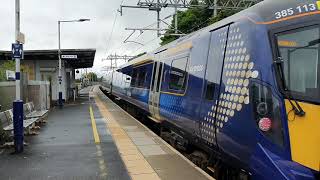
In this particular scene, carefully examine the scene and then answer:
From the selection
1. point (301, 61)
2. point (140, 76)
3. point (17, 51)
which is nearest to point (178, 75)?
point (17, 51)

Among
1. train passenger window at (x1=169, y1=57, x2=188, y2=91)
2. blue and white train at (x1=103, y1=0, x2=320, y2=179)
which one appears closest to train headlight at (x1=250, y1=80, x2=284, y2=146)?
blue and white train at (x1=103, y1=0, x2=320, y2=179)

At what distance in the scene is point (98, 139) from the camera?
41.7 feet

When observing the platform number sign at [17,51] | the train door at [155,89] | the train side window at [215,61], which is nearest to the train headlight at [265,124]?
the train side window at [215,61]

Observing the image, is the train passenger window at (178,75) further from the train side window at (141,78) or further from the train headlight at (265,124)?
the train side window at (141,78)

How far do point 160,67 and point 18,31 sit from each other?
4.03 metres

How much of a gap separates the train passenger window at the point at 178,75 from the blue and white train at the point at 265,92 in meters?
1.54

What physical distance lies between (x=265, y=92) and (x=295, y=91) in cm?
37

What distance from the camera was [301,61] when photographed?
5.24m

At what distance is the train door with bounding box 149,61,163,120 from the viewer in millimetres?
12659

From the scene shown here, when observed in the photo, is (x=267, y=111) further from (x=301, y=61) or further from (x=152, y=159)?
(x=152, y=159)

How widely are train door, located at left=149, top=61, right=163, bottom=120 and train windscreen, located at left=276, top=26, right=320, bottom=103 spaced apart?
7.25m

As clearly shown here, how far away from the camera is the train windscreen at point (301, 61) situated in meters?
5.05

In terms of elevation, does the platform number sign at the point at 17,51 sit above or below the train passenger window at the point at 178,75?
above

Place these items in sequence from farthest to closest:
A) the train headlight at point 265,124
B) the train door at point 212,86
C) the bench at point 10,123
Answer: the bench at point 10,123 < the train door at point 212,86 < the train headlight at point 265,124
